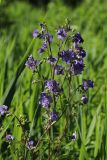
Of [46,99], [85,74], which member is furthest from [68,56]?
[85,74]

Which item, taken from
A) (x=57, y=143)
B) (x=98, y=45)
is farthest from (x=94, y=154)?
(x=98, y=45)

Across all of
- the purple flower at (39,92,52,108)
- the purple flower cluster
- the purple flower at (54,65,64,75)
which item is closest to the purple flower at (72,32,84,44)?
the purple flower cluster

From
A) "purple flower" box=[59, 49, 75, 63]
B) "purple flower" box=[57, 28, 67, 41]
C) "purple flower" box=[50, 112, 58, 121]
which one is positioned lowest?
"purple flower" box=[50, 112, 58, 121]

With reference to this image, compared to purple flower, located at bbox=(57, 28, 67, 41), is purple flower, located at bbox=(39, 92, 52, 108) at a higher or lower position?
lower

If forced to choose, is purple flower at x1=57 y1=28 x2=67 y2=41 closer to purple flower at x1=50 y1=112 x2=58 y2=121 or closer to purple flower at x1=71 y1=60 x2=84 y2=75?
purple flower at x1=71 y1=60 x2=84 y2=75

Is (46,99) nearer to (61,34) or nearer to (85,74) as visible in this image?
(61,34)

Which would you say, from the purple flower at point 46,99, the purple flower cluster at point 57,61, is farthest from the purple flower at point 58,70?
the purple flower at point 46,99

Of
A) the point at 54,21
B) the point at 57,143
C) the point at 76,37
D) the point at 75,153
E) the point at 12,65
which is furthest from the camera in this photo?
the point at 54,21

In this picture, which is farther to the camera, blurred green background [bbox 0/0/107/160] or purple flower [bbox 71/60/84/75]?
blurred green background [bbox 0/0/107/160]

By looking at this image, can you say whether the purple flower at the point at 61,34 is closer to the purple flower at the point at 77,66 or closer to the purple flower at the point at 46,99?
the purple flower at the point at 77,66

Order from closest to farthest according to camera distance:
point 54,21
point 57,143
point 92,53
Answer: point 57,143
point 92,53
point 54,21

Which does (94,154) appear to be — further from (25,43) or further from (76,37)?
(25,43)
